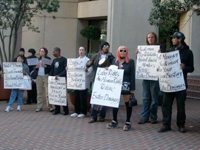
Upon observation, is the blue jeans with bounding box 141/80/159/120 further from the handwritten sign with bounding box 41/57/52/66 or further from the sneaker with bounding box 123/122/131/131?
the handwritten sign with bounding box 41/57/52/66

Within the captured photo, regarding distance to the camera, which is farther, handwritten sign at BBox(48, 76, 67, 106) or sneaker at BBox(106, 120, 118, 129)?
handwritten sign at BBox(48, 76, 67, 106)

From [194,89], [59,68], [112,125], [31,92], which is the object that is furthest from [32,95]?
[194,89]

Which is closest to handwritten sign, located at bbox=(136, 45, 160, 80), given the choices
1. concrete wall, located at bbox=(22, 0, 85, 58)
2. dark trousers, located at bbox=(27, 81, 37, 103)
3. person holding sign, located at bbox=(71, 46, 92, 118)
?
person holding sign, located at bbox=(71, 46, 92, 118)

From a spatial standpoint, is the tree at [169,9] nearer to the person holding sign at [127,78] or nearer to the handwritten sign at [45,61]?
the person holding sign at [127,78]

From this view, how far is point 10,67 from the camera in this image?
1104 centimetres

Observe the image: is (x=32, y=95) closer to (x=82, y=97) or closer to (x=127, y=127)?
(x=82, y=97)

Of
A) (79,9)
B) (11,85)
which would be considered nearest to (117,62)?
(11,85)

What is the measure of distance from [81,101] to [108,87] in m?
1.74

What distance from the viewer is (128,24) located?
39.6ft

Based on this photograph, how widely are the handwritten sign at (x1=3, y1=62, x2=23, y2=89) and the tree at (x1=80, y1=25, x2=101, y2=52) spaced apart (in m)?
9.03

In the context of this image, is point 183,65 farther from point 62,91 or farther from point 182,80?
point 62,91

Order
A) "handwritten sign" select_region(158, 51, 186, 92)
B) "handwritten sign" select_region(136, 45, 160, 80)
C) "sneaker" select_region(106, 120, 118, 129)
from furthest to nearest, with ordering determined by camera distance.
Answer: "handwritten sign" select_region(136, 45, 160, 80) → "sneaker" select_region(106, 120, 118, 129) → "handwritten sign" select_region(158, 51, 186, 92)

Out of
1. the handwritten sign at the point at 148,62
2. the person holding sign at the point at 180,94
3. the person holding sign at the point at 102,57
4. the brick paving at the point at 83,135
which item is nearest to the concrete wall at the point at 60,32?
the brick paving at the point at 83,135

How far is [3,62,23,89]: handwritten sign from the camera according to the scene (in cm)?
1088
